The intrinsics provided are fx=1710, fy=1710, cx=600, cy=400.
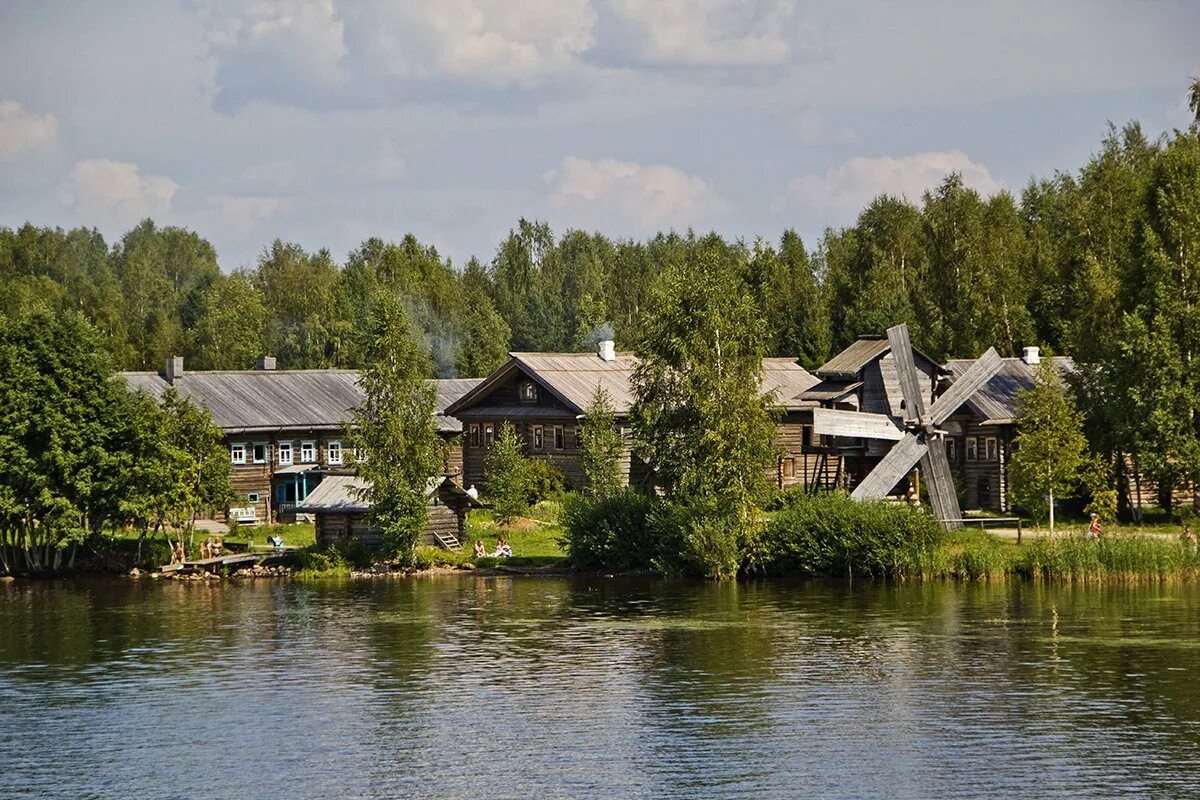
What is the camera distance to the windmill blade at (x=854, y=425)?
64.0 metres

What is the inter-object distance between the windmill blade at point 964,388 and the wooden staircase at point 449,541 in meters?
18.1

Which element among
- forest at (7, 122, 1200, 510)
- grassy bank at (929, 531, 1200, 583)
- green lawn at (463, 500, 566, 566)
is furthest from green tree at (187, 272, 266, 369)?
grassy bank at (929, 531, 1200, 583)

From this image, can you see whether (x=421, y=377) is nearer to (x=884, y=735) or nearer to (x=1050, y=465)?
(x=1050, y=465)

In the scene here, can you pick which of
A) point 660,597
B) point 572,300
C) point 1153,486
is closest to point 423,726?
point 660,597

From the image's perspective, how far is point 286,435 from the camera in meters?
74.8

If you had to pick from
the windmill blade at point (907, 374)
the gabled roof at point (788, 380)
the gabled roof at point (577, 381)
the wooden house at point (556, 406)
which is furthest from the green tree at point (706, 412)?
the gabled roof at point (788, 380)

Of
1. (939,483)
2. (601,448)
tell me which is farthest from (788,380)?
(939,483)

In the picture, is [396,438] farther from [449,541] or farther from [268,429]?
[268,429]

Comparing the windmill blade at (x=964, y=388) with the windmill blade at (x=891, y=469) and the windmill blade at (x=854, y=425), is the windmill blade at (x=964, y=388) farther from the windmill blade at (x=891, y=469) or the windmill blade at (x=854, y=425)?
the windmill blade at (x=854, y=425)

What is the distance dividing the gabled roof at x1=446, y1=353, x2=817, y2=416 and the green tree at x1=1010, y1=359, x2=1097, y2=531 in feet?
51.0

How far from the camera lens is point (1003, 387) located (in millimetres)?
68875

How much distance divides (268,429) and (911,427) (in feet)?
90.6

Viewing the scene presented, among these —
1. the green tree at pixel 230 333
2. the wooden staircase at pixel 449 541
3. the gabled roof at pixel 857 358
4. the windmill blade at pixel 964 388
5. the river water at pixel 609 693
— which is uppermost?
the green tree at pixel 230 333

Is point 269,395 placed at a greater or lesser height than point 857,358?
lesser
